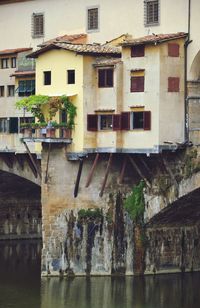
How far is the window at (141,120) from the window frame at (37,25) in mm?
10389

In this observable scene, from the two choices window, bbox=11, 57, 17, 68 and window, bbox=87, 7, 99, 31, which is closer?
window, bbox=87, 7, 99, 31

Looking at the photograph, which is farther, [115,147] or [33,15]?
[33,15]

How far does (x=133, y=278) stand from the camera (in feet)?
218

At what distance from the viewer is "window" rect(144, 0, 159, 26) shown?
66.6m

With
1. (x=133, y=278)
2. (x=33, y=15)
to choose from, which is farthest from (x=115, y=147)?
(x=33, y=15)

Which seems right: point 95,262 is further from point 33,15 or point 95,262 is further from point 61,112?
point 33,15

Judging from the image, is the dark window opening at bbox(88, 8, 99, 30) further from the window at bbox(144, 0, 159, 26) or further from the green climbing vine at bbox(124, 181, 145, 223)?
the green climbing vine at bbox(124, 181, 145, 223)

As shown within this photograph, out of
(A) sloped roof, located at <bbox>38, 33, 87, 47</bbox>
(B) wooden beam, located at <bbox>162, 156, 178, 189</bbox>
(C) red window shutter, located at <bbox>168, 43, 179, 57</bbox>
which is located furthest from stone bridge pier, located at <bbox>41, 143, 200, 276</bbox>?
(A) sloped roof, located at <bbox>38, 33, 87, 47</bbox>

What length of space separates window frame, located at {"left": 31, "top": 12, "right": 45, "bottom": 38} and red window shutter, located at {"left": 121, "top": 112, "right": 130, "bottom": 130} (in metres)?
9.96

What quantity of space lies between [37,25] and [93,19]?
4.60 meters

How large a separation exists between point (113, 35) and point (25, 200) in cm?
1910

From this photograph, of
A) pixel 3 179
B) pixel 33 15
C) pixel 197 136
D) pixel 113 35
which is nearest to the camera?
pixel 197 136

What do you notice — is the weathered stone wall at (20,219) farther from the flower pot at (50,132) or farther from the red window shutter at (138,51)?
the red window shutter at (138,51)

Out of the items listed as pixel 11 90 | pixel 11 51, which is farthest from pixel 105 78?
pixel 11 90
